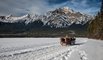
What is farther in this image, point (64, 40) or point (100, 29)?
point (100, 29)

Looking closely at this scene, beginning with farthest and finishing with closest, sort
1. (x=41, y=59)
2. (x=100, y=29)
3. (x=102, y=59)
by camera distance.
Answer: (x=100, y=29), (x=102, y=59), (x=41, y=59)

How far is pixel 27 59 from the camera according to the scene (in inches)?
598

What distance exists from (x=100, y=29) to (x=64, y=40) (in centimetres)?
6171

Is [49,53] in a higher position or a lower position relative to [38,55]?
lower

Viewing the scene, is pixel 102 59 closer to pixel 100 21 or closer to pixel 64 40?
pixel 64 40

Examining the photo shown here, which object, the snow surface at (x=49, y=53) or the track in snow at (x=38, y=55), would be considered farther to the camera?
the snow surface at (x=49, y=53)

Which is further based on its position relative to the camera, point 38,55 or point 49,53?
point 49,53

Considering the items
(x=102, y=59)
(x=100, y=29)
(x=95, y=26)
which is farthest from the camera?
(x=95, y=26)

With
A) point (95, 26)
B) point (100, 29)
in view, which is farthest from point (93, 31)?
point (100, 29)

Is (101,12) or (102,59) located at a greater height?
(101,12)

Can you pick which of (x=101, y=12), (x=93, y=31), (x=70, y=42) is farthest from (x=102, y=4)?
(x=70, y=42)

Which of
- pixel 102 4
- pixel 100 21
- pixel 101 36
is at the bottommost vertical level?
pixel 101 36

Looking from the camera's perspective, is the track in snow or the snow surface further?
the snow surface

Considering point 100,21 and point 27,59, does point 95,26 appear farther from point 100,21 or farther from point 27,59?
point 27,59
